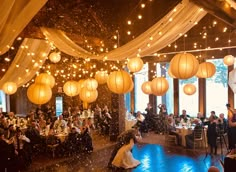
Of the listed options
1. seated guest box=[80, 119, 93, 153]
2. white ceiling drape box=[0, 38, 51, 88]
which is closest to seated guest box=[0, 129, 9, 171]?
white ceiling drape box=[0, 38, 51, 88]

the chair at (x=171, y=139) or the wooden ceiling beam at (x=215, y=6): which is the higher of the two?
the wooden ceiling beam at (x=215, y=6)

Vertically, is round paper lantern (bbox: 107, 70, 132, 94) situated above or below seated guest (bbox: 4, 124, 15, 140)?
above

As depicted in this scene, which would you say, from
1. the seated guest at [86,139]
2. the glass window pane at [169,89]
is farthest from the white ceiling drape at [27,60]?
the glass window pane at [169,89]

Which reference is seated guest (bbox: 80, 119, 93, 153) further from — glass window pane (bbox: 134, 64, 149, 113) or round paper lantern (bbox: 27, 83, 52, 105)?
glass window pane (bbox: 134, 64, 149, 113)

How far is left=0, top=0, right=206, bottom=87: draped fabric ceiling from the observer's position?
3.74 metres

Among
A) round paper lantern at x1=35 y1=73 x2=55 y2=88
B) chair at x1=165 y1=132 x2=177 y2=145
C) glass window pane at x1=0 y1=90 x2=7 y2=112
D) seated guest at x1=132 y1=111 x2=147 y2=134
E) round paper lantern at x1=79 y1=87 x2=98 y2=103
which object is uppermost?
round paper lantern at x1=35 y1=73 x2=55 y2=88

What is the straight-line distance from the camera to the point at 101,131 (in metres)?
12.2

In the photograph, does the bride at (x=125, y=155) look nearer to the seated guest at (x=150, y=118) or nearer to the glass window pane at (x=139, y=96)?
the seated guest at (x=150, y=118)

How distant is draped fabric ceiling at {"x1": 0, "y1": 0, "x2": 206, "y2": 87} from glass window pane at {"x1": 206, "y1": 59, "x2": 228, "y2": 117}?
632 cm

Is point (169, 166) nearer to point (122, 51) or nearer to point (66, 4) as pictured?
point (122, 51)

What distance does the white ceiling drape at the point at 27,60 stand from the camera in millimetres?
6672

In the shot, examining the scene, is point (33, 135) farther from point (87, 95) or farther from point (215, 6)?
point (215, 6)

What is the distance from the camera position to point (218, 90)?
11.6 metres

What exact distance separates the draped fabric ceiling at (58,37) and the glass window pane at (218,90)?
20.7 ft
